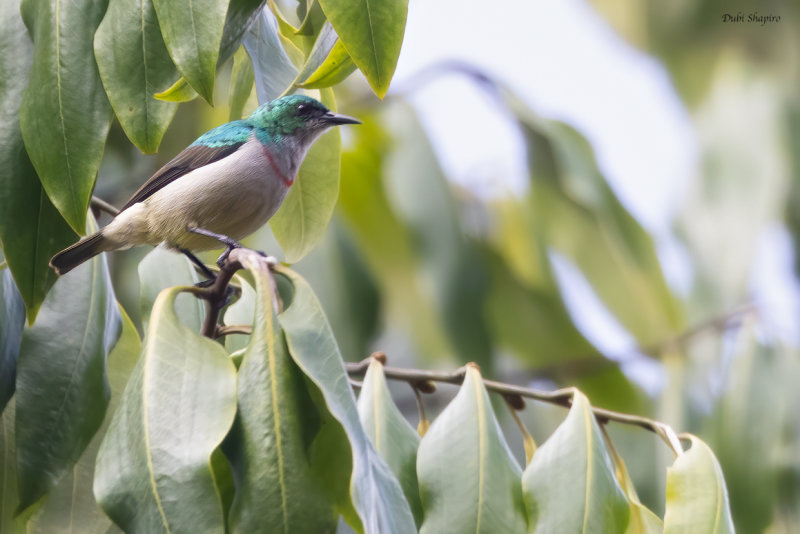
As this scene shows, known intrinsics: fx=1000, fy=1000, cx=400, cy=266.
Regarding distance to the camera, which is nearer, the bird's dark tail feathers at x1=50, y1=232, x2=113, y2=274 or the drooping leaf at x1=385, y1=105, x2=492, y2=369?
the bird's dark tail feathers at x1=50, y1=232, x2=113, y2=274

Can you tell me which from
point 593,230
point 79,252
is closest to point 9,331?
point 79,252

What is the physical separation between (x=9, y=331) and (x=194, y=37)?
0.98m

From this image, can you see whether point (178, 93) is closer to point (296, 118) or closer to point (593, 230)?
point (296, 118)

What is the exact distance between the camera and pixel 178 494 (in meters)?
1.81

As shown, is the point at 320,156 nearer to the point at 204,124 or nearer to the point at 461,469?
the point at 461,469

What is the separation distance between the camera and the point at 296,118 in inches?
135

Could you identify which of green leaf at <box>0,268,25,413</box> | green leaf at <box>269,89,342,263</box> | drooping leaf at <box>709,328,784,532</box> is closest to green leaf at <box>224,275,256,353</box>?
green leaf at <box>269,89,342,263</box>

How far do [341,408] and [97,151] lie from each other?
80 cm

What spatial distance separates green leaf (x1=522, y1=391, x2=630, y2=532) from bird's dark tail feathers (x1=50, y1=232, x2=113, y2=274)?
49.6 inches

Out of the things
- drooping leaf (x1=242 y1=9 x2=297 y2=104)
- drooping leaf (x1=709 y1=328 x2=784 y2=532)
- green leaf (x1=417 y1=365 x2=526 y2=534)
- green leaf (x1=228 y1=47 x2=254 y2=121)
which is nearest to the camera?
green leaf (x1=417 y1=365 x2=526 y2=534)

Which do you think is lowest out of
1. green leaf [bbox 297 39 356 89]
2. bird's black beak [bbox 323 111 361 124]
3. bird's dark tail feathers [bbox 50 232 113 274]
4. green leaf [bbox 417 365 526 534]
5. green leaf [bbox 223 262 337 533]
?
green leaf [bbox 417 365 526 534]

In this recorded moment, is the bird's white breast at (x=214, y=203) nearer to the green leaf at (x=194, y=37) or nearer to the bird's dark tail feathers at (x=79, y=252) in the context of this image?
the bird's dark tail feathers at (x=79, y=252)

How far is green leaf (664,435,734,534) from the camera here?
226 cm

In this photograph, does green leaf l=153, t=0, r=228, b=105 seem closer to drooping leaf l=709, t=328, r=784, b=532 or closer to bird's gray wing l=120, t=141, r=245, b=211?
bird's gray wing l=120, t=141, r=245, b=211
